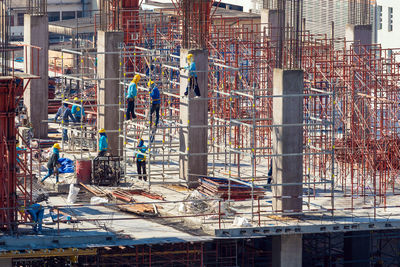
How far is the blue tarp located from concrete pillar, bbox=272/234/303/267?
1168 centimetres

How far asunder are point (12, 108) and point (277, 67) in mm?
9953

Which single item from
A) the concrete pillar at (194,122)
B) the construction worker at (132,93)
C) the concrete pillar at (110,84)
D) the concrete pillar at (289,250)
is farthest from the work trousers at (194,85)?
the concrete pillar at (289,250)

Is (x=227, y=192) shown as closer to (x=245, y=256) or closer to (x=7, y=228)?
(x=245, y=256)

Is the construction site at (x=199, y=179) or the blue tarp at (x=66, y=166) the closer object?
the construction site at (x=199, y=179)

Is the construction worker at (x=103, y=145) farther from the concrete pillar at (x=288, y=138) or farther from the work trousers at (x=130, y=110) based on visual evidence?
the concrete pillar at (x=288, y=138)

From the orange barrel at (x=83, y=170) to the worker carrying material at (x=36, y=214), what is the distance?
335 inches

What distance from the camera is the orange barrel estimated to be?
1905 inches

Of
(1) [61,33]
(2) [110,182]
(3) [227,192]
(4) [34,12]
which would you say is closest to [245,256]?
(3) [227,192]

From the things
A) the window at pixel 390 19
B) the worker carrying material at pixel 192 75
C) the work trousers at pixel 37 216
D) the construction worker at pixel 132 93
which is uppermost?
the window at pixel 390 19

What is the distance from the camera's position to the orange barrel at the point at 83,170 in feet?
159

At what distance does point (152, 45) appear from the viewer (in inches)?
2640

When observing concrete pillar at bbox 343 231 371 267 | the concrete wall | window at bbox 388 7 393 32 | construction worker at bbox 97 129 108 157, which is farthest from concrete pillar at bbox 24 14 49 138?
window at bbox 388 7 393 32

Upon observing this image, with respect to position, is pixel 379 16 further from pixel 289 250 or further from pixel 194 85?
pixel 289 250

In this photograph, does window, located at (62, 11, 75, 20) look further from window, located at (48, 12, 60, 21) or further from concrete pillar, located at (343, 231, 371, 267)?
concrete pillar, located at (343, 231, 371, 267)
